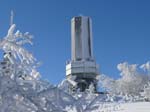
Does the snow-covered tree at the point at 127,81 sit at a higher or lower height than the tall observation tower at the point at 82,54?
lower

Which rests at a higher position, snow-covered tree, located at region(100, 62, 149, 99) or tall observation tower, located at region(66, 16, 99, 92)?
tall observation tower, located at region(66, 16, 99, 92)

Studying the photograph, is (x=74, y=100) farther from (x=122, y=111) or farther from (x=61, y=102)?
(x=122, y=111)

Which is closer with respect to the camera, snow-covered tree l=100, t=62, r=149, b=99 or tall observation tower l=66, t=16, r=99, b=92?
snow-covered tree l=100, t=62, r=149, b=99

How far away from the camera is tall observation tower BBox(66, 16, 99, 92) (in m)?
85.0

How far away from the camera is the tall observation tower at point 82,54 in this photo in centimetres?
8500

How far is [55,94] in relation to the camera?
20.9 feet

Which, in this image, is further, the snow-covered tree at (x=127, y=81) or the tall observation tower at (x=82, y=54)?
the tall observation tower at (x=82, y=54)

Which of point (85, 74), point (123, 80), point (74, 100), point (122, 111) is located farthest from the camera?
point (85, 74)

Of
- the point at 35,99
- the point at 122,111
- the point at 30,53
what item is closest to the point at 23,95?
the point at 35,99

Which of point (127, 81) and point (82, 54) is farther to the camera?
point (82, 54)

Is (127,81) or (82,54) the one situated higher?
(82,54)

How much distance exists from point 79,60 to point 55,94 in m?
79.3

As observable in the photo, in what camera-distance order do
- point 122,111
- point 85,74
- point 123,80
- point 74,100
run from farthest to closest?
point 85,74, point 123,80, point 122,111, point 74,100

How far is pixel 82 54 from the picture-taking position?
85.3m
